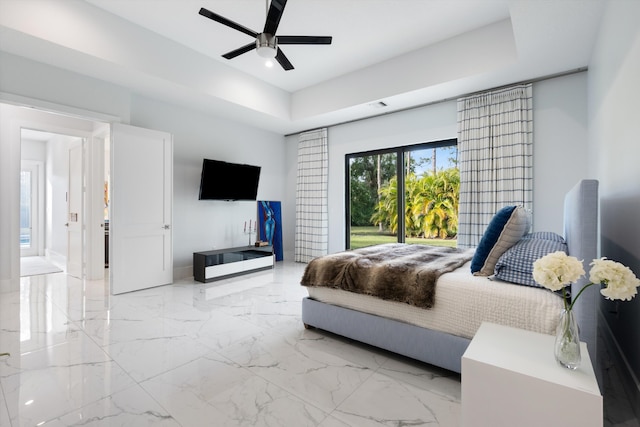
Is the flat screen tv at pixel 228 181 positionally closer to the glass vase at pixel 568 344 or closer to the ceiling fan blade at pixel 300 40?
the ceiling fan blade at pixel 300 40

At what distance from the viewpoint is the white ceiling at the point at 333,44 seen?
2.85 meters

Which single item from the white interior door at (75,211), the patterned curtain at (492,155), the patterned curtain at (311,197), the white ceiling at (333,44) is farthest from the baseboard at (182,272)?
the patterned curtain at (492,155)

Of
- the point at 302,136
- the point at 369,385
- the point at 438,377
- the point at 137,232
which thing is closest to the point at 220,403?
the point at 369,385

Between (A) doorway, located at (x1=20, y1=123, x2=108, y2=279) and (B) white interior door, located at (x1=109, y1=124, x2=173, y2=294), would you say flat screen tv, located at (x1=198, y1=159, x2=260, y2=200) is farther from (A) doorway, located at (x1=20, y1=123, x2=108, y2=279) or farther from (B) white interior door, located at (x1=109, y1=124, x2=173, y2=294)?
(A) doorway, located at (x1=20, y1=123, x2=108, y2=279)

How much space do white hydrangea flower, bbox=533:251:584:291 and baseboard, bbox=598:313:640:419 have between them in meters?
1.11

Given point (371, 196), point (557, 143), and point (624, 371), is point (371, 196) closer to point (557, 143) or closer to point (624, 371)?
point (557, 143)

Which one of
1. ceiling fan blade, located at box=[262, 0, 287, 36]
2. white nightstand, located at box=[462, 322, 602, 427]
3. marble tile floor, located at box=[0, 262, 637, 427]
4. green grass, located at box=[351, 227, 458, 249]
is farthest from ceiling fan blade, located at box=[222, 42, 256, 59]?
green grass, located at box=[351, 227, 458, 249]

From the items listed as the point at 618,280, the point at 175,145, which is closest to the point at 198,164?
the point at 175,145

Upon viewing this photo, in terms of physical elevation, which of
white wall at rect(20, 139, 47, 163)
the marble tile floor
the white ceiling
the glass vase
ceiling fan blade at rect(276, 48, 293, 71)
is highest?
the white ceiling

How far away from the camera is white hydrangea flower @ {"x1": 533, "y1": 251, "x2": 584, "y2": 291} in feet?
3.80

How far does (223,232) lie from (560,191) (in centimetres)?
489

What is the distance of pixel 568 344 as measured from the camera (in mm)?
1173

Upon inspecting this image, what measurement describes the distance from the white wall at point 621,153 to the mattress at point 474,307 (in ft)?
1.78

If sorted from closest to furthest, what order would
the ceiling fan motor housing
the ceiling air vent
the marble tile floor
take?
the marble tile floor < the ceiling fan motor housing < the ceiling air vent
